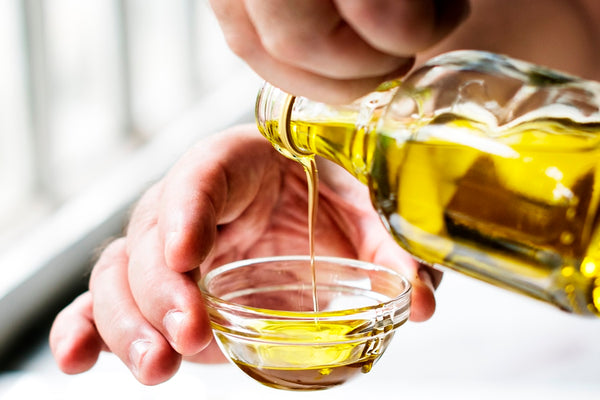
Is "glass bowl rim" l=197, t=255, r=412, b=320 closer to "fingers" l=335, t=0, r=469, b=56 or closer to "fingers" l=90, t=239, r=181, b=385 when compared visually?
"fingers" l=90, t=239, r=181, b=385

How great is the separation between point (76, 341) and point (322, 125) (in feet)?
1.06

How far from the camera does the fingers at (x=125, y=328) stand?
27.3 inches

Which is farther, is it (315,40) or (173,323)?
(173,323)

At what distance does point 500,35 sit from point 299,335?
0.53 m

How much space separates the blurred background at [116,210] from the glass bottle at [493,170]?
0.49 metres

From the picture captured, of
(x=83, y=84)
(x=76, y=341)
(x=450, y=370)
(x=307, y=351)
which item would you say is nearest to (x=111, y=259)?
(x=76, y=341)

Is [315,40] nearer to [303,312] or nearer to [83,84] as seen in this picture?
[303,312]

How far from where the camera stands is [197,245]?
2.33 ft

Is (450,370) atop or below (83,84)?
atop

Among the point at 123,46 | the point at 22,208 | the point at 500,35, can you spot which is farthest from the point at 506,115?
the point at 123,46

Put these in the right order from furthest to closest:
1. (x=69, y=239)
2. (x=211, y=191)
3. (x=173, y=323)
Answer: (x=69, y=239), (x=211, y=191), (x=173, y=323)

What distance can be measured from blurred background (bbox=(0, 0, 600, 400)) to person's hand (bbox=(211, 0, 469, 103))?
571 millimetres

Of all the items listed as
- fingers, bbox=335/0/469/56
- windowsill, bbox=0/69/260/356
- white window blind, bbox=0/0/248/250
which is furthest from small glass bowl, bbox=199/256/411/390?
white window blind, bbox=0/0/248/250

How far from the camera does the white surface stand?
105 cm
